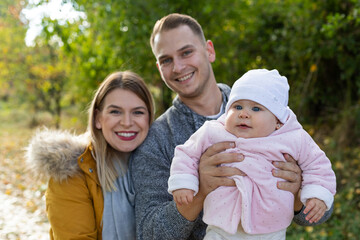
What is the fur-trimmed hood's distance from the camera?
2.60 metres

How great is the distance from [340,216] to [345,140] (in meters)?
1.55

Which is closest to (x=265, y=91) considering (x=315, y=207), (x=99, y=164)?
(x=315, y=207)

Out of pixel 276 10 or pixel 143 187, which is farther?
pixel 276 10

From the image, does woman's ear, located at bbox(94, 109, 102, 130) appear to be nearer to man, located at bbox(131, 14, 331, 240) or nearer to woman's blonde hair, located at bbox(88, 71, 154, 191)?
woman's blonde hair, located at bbox(88, 71, 154, 191)

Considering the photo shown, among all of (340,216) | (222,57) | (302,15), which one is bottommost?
(340,216)

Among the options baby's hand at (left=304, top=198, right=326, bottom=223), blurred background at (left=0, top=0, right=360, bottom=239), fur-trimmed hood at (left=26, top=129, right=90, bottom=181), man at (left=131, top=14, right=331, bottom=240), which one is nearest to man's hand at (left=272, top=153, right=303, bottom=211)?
man at (left=131, top=14, right=331, bottom=240)

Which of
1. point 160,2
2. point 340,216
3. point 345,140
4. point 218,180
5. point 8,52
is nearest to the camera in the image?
point 218,180

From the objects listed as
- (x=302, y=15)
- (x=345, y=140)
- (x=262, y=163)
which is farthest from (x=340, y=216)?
(x=262, y=163)

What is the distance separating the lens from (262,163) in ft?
6.45

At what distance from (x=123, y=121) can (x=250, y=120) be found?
1136 millimetres

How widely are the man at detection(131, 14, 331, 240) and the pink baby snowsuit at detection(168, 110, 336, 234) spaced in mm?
46

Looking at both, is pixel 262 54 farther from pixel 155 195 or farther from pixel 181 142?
pixel 155 195

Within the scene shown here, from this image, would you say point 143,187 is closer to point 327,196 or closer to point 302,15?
point 327,196

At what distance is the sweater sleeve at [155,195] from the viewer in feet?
7.38
